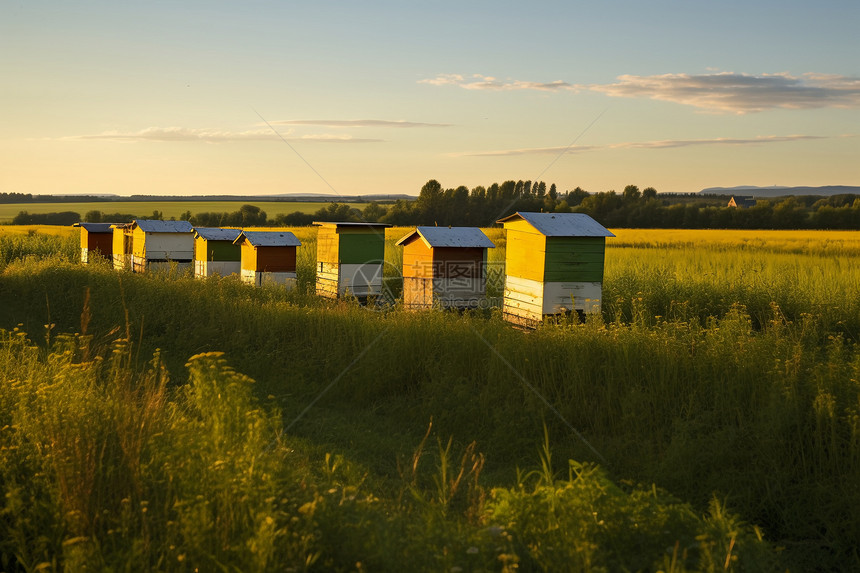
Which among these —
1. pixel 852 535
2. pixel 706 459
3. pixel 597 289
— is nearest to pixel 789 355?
pixel 706 459

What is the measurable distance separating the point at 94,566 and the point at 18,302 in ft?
53.2

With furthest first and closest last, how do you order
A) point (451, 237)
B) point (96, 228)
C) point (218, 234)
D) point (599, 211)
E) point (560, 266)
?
point (599, 211) → point (96, 228) → point (218, 234) → point (451, 237) → point (560, 266)

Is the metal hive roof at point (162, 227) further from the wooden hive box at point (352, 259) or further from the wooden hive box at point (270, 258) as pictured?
the wooden hive box at point (352, 259)

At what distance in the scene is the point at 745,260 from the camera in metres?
22.1

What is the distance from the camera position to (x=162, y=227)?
2039cm

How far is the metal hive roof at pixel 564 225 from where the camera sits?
10984 millimetres

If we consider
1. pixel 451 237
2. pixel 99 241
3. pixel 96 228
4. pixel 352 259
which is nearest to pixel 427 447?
pixel 451 237

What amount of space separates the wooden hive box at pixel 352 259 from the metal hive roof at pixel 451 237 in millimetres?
2156

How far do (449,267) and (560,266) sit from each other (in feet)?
8.64

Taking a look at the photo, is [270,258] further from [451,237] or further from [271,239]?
[451,237]

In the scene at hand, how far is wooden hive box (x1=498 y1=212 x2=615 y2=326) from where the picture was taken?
1096 cm

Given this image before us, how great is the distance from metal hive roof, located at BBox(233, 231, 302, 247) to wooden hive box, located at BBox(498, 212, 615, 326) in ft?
22.7

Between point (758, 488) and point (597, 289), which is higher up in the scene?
point (597, 289)

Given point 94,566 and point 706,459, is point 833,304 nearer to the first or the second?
point 706,459
